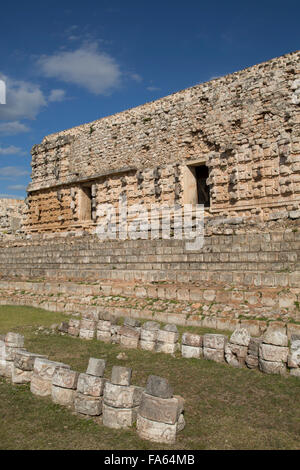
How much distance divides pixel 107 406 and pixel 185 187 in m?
13.4

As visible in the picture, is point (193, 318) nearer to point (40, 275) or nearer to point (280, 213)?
→ point (280, 213)

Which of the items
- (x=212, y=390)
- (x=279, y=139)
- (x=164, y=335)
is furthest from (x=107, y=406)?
(x=279, y=139)

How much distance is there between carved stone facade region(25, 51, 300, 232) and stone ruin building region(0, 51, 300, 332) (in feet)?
0.15

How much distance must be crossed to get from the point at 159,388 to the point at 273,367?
7.05 ft

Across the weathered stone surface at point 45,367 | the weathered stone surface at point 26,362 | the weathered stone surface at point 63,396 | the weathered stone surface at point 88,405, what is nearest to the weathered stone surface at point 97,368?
the weathered stone surface at point 88,405

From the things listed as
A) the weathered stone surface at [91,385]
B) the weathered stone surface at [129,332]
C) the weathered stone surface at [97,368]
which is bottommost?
the weathered stone surface at [91,385]

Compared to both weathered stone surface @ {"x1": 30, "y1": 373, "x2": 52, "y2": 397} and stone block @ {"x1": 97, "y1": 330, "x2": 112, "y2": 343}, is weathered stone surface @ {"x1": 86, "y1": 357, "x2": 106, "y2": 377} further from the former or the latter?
stone block @ {"x1": 97, "y1": 330, "x2": 112, "y2": 343}

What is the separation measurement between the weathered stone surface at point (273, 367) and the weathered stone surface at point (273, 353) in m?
0.05

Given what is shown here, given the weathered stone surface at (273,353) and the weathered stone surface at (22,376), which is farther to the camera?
the weathered stone surface at (22,376)

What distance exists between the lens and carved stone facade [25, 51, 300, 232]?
46.5ft

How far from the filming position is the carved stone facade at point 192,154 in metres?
14.2

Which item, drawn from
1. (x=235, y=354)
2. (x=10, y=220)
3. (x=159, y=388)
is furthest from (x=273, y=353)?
(x=10, y=220)

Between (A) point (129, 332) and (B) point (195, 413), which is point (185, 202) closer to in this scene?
(A) point (129, 332)

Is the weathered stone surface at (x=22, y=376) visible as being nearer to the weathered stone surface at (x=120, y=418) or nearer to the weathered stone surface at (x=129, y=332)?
the weathered stone surface at (x=120, y=418)
